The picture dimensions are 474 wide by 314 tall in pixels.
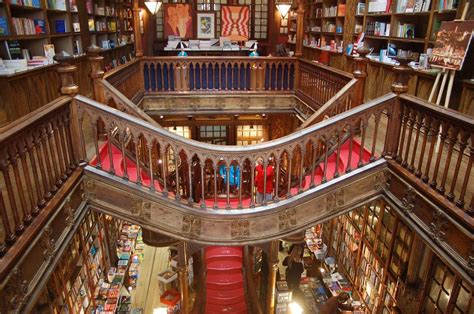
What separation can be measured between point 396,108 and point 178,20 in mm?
11162

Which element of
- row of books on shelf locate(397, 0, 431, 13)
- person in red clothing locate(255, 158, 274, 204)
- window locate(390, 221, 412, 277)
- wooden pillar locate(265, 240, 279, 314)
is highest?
row of books on shelf locate(397, 0, 431, 13)

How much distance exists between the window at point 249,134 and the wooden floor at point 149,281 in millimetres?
5828

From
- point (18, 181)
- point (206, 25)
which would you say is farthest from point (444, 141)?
point (206, 25)

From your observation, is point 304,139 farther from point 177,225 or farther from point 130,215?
point 130,215

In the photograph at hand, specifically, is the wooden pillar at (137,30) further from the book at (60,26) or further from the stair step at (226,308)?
the stair step at (226,308)

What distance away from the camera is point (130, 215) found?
3.66m

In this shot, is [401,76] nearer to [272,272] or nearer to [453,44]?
[453,44]

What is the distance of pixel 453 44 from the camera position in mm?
4211

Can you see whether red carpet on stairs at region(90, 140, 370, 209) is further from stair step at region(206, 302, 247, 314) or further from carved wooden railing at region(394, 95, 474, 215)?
stair step at region(206, 302, 247, 314)

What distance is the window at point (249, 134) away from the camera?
495 inches

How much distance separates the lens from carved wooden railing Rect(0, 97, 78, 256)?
7.36 ft

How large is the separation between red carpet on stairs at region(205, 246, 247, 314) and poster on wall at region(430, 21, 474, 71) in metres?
4.67

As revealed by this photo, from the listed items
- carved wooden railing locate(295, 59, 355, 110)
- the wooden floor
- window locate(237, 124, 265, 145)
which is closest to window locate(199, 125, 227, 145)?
window locate(237, 124, 265, 145)

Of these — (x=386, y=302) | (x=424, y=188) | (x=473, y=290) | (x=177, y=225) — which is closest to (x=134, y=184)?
(x=177, y=225)
